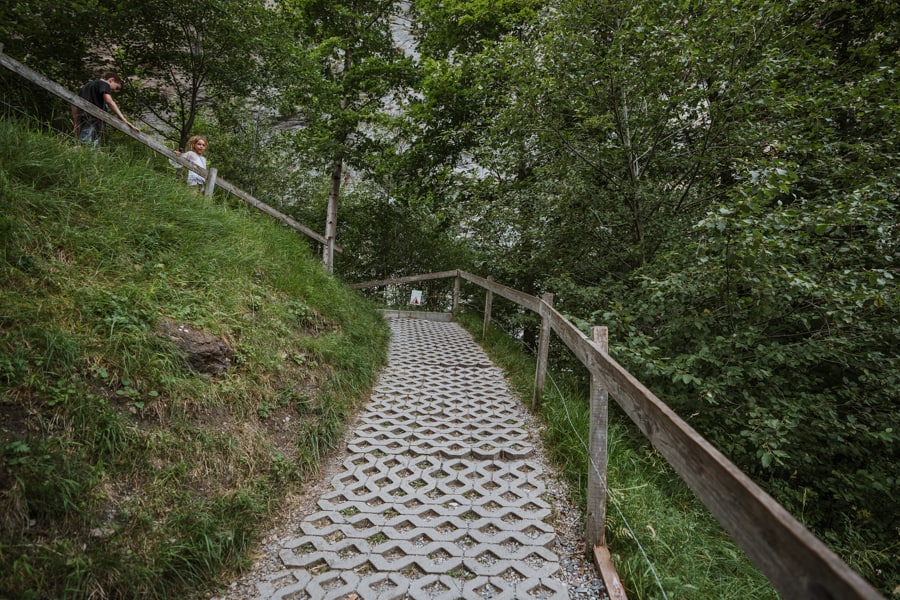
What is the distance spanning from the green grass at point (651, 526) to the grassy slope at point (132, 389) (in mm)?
2170

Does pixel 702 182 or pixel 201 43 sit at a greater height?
pixel 201 43

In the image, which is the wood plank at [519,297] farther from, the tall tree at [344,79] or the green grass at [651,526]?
the tall tree at [344,79]

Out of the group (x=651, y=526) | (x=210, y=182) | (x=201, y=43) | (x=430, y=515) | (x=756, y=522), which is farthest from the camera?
(x=201, y=43)

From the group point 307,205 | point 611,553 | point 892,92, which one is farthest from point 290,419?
point 307,205

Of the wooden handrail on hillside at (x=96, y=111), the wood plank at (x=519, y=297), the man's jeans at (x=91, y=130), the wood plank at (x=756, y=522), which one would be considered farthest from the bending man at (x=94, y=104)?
the wood plank at (x=756, y=522)

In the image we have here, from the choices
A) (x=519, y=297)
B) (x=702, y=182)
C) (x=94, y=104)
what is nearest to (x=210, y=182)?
(x=94, y=104)

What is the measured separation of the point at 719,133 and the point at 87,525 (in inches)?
265

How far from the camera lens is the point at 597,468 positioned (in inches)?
104

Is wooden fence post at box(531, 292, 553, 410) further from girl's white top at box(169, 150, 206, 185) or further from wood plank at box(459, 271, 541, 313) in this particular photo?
girl's white top at box(169, 150, 206, 185)

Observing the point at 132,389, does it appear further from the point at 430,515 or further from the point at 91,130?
the point at 91,130

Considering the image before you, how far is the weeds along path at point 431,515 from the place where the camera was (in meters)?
2.50

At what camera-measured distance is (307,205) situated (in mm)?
16547

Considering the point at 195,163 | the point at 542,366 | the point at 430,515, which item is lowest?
the point at 430,515

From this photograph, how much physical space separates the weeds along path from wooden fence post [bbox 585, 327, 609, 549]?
29 cm
